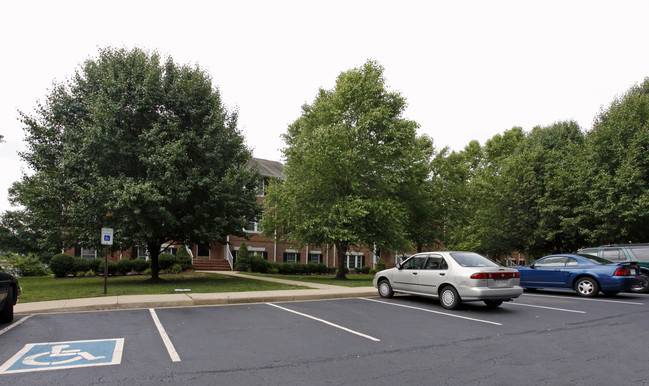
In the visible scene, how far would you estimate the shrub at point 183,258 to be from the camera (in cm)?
2589

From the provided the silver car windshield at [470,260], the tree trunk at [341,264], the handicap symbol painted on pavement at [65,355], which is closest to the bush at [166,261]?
the tree trunk at [341,264]

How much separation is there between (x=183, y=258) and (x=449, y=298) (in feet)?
66.3

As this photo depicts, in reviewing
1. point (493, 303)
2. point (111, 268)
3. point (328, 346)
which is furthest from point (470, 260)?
point (111, 268)

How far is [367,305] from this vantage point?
1129 cm

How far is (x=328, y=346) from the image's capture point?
6.48 metres

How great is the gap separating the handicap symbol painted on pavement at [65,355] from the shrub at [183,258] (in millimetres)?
20028

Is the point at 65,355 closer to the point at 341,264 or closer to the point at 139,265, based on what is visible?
the point at 341,264

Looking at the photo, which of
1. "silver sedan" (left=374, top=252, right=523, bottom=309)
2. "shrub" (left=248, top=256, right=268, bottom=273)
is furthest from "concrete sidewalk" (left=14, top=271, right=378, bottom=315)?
"shrub" (left=248, top=256, right=268, bottom=273)

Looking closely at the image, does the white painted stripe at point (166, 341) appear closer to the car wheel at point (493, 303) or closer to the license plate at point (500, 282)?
the license plate at point (500, 282)

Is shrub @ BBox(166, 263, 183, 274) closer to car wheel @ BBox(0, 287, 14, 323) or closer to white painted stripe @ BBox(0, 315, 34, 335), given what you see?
white painted stripe @ BBox(0, 315, 34, 335)

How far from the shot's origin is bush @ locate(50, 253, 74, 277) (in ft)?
74.4

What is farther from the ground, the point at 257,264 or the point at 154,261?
the point at 154,261

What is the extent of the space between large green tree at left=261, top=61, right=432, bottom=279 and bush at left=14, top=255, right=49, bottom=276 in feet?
56.5

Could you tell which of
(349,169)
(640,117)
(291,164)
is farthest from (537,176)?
(291,164)
